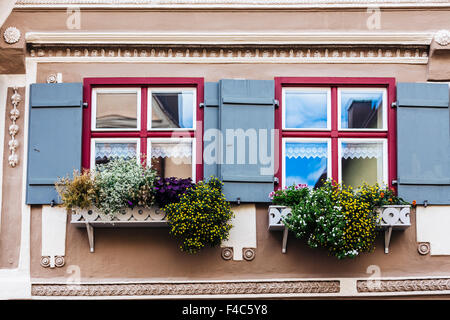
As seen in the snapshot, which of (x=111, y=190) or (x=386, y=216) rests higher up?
(x=111, y=190)

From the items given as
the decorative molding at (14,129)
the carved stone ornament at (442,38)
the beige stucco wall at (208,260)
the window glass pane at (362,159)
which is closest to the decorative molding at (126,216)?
the beige stucco wall at (208,260)

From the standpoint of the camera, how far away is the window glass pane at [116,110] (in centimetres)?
1210

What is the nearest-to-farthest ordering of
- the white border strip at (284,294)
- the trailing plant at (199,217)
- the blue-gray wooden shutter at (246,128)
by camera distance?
the trailing plant at (199,217)
the white border strip at (284,294)
the blue-gray wooden shutter at (246,128)

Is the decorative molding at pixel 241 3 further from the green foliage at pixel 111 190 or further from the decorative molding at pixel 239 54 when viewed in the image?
the green foliage at pixel 111 190

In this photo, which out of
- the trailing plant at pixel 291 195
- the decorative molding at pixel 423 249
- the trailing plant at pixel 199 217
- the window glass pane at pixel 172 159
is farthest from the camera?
the window glass pane at pixel 172 159

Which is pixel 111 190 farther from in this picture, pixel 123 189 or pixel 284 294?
pixel 284 294

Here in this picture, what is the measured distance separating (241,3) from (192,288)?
363 centimetres

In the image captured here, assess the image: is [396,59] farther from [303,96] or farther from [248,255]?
[248,255]

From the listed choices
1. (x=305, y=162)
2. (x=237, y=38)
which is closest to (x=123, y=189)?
(x=305, y=162)

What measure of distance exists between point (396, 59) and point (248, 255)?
3.10 meters

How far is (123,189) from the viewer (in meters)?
11.2

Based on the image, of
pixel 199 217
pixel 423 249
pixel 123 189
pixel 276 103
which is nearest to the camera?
pixel 199 217

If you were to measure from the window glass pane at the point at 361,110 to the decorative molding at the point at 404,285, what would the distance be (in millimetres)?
Result: 1968
